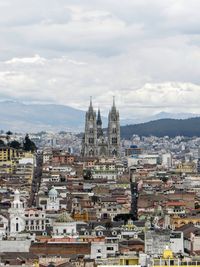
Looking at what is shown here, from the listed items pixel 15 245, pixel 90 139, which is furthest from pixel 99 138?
pixel 15 245

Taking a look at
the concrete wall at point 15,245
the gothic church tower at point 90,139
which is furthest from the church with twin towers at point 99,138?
the concrete wall at point 15,245

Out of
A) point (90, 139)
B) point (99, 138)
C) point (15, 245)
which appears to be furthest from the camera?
point (99, 138)

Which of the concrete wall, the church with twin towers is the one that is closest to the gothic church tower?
the church with twin towers

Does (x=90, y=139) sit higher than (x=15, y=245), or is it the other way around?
(x=90, y=139)

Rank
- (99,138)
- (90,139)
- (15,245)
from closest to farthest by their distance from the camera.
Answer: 1. (15,245)
2. (90,139)
3. (99,138)

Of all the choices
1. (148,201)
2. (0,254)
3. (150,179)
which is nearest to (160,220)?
(148,201)

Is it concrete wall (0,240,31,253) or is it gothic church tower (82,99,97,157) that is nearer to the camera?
concrete wall (0,240,31,253)

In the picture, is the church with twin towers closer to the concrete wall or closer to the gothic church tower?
the gothic church tower

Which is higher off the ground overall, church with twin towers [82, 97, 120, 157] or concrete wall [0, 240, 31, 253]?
church with twin towers [82, 97, 120, 157]

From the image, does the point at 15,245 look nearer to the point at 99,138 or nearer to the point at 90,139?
the point at 90,139

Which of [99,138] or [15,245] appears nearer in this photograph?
[15,245]
